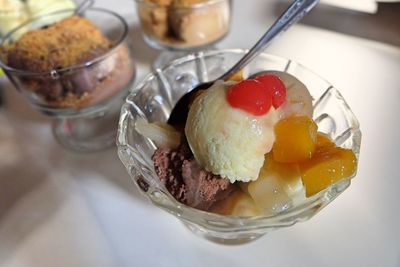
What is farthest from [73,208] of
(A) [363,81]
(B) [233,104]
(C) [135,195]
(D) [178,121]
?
(A) [363,81]

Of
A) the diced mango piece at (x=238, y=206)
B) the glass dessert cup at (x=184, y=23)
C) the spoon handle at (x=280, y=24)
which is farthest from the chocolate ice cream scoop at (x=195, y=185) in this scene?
the glass dessert cup at (x=184, y=23)

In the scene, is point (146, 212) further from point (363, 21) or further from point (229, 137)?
point (363, 21)

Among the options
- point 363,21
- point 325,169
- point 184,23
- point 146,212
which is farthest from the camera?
point 363,21

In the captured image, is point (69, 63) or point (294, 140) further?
point (69, 63)

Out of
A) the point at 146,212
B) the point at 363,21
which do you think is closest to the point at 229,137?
the point at 146,212

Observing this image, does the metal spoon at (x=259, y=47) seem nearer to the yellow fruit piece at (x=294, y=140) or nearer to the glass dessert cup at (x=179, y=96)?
the glass dessert cup at (x=179, y=96)

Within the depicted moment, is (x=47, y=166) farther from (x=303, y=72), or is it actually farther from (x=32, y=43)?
(x=303, y=72)

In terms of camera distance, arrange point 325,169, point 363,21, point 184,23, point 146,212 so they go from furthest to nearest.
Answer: point 363,21
point 184,23
point 146,212
point 325,169
